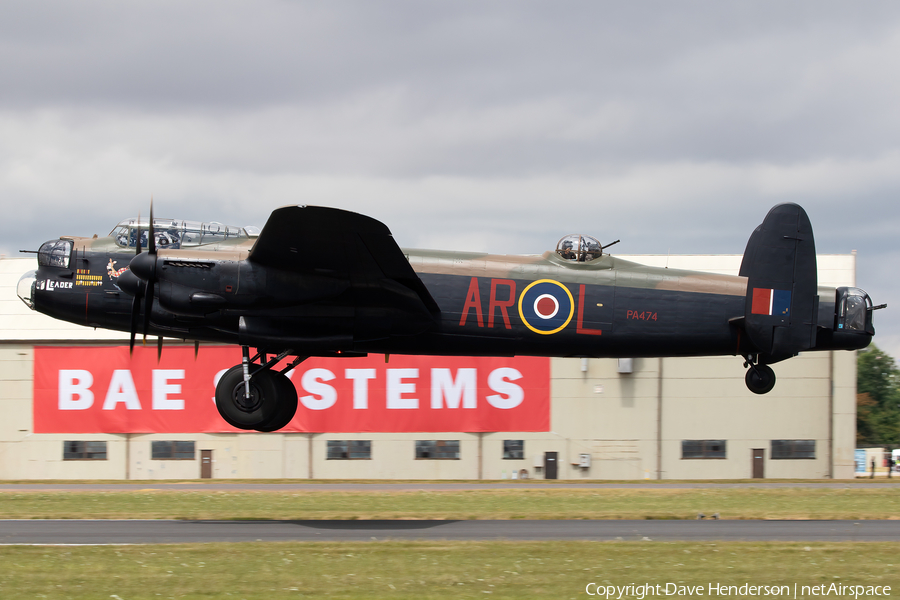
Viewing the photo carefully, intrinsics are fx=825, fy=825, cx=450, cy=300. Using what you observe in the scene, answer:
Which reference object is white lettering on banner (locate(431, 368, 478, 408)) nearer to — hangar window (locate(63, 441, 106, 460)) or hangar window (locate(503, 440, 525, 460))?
hangar window (locate(503, 440, 525, 460))

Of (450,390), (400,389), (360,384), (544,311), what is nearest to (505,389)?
(450,390)

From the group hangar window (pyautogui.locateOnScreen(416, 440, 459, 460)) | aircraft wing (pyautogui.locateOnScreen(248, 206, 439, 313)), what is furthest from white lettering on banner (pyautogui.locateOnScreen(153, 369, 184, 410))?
aircraft wing (pyautogui.locateOnScreen(248, 206, 439, 313))

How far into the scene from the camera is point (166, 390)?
3769 cm

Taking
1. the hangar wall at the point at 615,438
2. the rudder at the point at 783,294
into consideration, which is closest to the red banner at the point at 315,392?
the hangar wall at the point at 615,438

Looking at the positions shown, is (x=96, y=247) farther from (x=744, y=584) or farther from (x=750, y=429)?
(x=750, y=429)

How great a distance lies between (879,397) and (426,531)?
87174 millimetres

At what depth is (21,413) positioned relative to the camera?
124 ft

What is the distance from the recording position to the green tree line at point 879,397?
81.2m

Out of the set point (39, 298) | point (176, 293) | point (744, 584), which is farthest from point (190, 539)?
point (744, 584)

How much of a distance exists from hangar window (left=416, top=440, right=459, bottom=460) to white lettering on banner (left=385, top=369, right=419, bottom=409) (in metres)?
1.75

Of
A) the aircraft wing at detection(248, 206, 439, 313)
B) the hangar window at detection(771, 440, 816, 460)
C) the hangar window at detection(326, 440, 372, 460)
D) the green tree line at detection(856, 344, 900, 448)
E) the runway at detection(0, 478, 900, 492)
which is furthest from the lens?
the green tree line at detection(856, 344, 900, 448)

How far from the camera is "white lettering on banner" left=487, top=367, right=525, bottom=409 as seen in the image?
122ft

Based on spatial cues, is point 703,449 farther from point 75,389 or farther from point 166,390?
point 75,389

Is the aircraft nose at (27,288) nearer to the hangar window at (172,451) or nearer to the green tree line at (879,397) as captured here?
the hangar window at (172,451)
